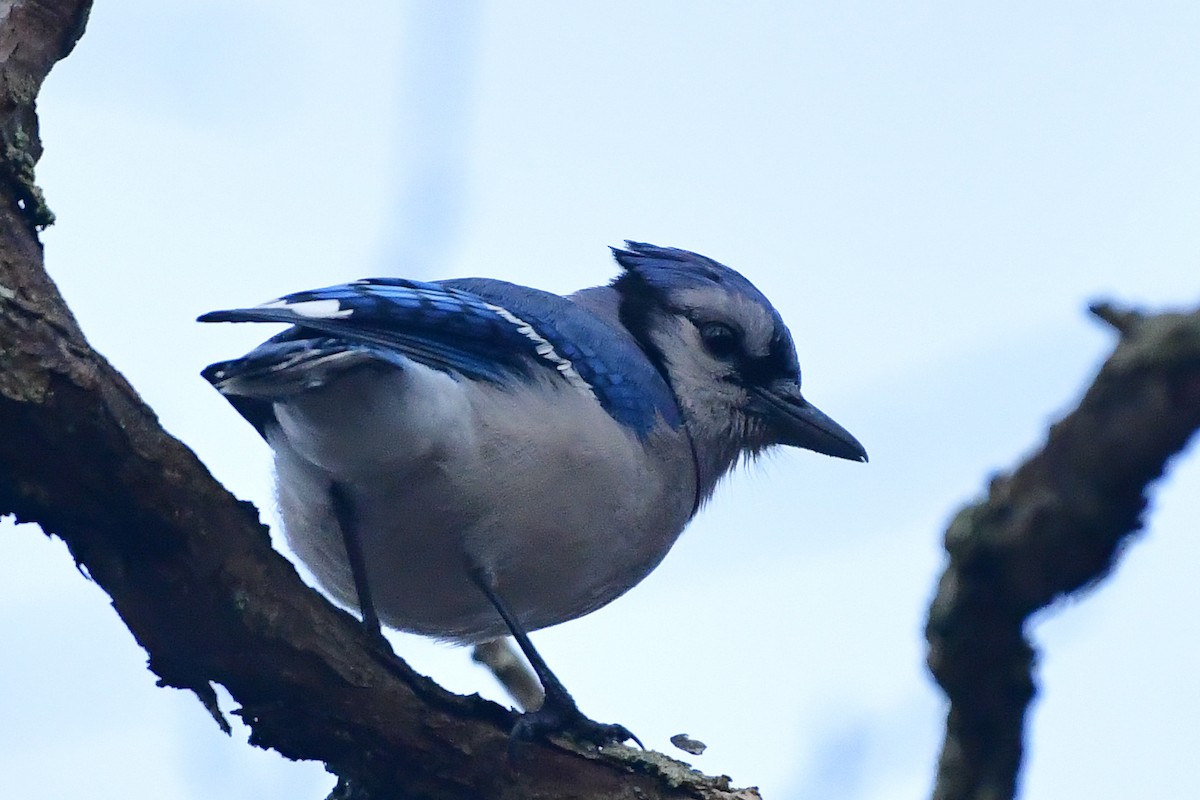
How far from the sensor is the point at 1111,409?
4.19 feet

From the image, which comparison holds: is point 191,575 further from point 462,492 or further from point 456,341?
point 456,341

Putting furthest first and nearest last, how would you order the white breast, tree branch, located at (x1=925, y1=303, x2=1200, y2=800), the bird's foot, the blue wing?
1. the white breast
2. the bird's foot
3. the blue wing
4. tree branch, located at (x1=925, y1=303, x2=1200, y2=800)

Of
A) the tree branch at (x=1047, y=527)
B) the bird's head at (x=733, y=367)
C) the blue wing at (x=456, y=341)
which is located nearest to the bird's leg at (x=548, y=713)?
the blue wing at (x=456, y=341)

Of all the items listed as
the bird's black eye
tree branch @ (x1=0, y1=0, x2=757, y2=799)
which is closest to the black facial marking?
the bird's black eye

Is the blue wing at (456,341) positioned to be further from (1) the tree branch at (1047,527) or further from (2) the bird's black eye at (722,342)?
(1) the tree branch at (1047,527)

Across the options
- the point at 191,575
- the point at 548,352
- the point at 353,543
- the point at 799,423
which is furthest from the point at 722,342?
the point at 191,575

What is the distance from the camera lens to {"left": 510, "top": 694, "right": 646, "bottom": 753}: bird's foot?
2.75 m

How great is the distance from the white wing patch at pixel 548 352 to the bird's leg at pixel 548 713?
1.58 ft

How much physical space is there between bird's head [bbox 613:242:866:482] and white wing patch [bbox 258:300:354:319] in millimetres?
1170

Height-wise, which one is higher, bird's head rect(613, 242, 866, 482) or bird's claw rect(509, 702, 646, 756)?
→ bird's head rect(613, 242, 866, 482)

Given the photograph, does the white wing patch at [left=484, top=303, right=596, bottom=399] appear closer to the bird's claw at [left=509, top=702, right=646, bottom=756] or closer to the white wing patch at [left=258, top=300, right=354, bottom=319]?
the white wing patch at [left=258, top=300, right=354, bottom=319]

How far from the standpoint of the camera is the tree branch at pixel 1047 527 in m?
1.27

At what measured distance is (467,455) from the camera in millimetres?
2961

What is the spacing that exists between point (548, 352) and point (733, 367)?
748 millimetres
